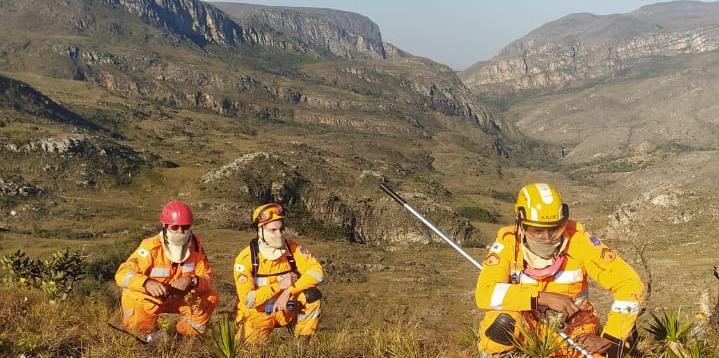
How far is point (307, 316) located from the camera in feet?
22.1

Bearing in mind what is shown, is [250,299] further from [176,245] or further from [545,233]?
[545,233]

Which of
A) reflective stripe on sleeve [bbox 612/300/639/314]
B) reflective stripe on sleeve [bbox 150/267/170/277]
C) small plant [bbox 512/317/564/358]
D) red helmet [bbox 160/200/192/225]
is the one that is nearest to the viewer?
small plant [bbox 512/317/564/358]

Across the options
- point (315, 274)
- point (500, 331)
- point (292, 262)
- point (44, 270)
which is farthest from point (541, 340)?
point (44, 270)

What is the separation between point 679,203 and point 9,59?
21184 cm

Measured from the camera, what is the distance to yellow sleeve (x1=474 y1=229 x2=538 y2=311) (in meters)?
4.64

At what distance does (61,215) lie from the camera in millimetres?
39656

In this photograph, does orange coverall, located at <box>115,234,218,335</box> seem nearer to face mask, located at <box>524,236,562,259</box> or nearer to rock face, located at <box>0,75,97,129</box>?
face mask, located at <box>524,236,562,259</box>

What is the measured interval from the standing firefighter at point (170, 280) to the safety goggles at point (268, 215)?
3.15 feet

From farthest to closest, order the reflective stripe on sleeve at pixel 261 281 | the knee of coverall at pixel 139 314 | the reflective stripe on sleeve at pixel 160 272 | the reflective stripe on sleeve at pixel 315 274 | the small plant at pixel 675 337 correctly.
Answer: the reflective stripe on sleeve at pixel 261 281
the reflective stripe on sleeve at pixel 315 274
the reflective stripe on sleeve at pixel 160 272
the knee of coverall at pixel 139 314
the small plant at pixel 675 337

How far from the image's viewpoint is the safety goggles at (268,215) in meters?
6.81

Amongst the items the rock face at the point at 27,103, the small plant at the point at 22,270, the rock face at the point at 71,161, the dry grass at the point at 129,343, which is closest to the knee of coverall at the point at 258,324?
the dry grass at the point at 129,343

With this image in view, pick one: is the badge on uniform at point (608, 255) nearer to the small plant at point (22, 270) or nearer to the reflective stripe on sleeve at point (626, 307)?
the reflective stripe on sleeve at point (626, 307)

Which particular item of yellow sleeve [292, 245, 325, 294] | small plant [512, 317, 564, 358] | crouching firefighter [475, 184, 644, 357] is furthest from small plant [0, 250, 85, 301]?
small plant [512, 317, 564, 358]

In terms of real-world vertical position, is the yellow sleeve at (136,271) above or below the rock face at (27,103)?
below
